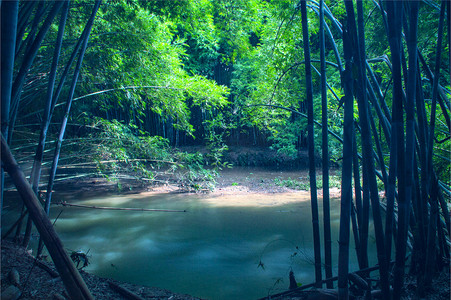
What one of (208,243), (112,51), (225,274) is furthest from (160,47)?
(225,274)

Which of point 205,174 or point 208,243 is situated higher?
point 205,174

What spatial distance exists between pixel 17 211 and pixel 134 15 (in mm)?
3783

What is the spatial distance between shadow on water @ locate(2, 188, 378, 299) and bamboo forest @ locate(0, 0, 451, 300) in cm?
3

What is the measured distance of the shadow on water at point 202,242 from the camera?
3.12m

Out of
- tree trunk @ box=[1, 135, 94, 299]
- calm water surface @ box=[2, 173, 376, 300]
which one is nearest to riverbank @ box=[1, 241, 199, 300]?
calm water surface @ box=[2, 173, 376, 300]

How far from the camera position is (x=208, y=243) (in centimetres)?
418

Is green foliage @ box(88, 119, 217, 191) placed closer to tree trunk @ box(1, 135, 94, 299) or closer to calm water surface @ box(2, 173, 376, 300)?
calm water surface @ box(2, 173, 376, 300)

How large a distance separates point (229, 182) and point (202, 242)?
4.56 meters

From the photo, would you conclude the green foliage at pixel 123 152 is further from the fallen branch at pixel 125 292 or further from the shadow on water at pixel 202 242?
the fallen branch at pixel 125 292

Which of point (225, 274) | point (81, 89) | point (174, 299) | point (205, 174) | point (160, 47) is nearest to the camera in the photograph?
point (174, 299)

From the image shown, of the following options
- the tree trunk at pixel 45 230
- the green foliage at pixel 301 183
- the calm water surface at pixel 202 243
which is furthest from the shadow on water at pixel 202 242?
the tree trunk at pixel 45 230

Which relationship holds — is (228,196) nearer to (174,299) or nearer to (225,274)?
(225,274)

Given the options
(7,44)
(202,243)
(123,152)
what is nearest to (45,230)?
(7,44)

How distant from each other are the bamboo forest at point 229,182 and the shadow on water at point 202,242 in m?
0.03
